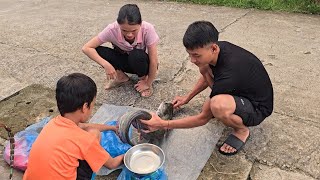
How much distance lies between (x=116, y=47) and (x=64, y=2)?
4.39m

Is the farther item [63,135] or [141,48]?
[141,48]

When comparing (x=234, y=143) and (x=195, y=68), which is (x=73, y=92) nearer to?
(x=234, y=143)

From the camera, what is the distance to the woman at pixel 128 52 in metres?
3.69

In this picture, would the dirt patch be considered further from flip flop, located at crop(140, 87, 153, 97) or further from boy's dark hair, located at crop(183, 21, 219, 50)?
boy's dark hair, located at crop(183, 21, 219, 50)

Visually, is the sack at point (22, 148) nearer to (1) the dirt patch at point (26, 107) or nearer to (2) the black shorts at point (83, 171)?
(1) the dirt patch at point (26, 107)

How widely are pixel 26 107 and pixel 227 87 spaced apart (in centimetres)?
209

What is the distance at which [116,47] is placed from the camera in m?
3.89

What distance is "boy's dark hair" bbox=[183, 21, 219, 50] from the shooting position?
106 inches

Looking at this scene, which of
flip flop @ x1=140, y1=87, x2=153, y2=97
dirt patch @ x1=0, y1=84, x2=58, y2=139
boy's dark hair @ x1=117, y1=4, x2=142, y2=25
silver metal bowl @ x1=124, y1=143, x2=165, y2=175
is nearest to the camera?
silver metal bowl @ x1=124, y1=143, x2=165, y2=175

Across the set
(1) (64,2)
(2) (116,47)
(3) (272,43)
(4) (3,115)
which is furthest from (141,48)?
(1) (64,2)

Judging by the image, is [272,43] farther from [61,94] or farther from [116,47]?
[61,94]

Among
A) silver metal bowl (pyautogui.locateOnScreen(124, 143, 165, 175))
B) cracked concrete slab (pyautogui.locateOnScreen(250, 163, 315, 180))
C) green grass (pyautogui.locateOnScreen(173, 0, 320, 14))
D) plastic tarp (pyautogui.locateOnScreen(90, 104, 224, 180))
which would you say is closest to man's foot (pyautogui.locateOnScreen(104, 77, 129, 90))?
plastic tarp (pyautogui.locateOnScreen(90, 104, 224, 180))

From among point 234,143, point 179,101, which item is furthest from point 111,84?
point 234,143

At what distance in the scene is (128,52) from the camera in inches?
152
